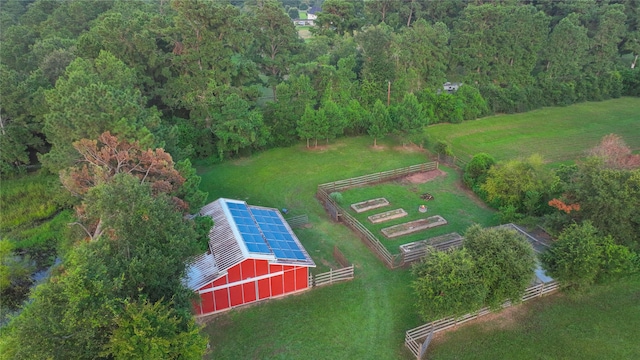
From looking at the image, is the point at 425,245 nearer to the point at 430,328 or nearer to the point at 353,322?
the point at 430,328

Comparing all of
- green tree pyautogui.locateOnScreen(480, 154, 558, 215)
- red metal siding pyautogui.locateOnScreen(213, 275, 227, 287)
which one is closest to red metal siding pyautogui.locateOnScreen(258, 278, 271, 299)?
red metal siding pyautogui.locateOnScreen(213, 275, 227, 287)

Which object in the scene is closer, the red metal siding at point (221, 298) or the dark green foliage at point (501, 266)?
the dark green foliage at point (501, 266)

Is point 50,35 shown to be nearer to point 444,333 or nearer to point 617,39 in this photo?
point 444,333

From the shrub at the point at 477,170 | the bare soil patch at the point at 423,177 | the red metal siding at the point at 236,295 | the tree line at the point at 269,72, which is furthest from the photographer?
the bare soil patch at the point at 423,177

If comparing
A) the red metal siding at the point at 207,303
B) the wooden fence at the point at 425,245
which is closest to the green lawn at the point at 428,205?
the wooden fence at the point at 425,245

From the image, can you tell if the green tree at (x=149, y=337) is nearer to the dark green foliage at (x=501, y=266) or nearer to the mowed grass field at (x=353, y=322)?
the mowed grass field at (x=353, y=322)

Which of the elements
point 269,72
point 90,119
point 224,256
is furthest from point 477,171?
point 90,119

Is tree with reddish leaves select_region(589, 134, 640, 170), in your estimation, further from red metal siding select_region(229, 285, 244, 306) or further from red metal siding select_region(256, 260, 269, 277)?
red metal siding select_region(229, 285, 244, 306)
